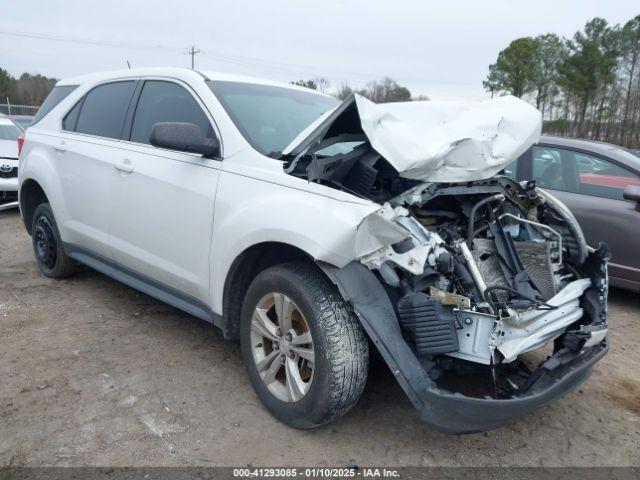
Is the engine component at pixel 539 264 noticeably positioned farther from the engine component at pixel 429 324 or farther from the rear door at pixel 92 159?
the rear door at pixel 92 159

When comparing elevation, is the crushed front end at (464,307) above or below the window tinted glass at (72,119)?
below

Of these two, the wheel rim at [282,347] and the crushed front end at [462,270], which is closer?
the crushed front end at [462,270]

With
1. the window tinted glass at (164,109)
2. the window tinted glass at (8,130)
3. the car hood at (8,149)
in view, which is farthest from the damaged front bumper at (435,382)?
the window tinted glass at (8,130)

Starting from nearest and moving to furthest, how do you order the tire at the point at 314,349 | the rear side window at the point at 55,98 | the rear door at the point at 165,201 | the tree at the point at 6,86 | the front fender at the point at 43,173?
1. the tire at the point at 314,349
2. the rear door at the point at 165,201
3. the front fender at the point at 43,173
4. the rear side window at the point at 55,98
5. the tree at the point at 6,86

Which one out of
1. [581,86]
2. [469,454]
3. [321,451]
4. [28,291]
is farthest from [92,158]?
[581,86]

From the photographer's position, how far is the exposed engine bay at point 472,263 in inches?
96.5

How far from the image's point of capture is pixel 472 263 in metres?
2.63

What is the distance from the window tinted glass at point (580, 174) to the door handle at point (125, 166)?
3.83 meters

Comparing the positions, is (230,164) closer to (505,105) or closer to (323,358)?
(323,358)

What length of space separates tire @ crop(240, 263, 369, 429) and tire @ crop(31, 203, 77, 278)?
2766 mm

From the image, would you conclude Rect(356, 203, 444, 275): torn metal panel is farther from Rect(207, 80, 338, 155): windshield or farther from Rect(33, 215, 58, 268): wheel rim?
Rect(33, 215, 58, 268): wheel rim

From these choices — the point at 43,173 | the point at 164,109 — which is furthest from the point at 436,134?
the point at 43,173

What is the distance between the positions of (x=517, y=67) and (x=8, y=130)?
40340 mm

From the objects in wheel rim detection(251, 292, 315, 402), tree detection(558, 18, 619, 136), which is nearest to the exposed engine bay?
wheel rim detection(251, 292, 315, 402)
